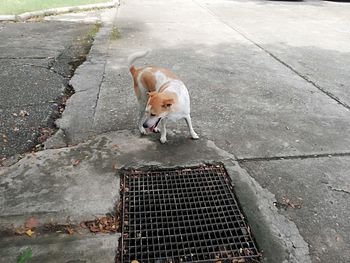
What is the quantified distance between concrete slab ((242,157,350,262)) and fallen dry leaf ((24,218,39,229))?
171 cm

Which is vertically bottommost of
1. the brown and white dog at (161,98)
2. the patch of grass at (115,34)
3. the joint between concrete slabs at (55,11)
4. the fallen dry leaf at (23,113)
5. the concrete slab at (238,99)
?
the joint between concrete slabs at (55,11)

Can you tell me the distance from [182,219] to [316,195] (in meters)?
1.08

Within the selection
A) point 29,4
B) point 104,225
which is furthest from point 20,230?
point 29,4

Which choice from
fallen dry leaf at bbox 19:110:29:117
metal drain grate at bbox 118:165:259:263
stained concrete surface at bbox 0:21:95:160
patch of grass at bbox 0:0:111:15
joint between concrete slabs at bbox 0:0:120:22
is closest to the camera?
metal drain grate at bbox 118:165:259:263

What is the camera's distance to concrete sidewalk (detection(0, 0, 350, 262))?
228 cm

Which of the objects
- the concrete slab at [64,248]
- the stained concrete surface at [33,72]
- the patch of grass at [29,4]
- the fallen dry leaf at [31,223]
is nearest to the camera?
the concrete slab at [64,248]

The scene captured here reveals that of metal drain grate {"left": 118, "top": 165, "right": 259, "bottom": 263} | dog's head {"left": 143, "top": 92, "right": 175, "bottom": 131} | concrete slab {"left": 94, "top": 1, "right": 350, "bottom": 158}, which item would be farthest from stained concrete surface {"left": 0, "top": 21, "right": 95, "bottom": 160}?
metal drain grate {"left": 118, "top": 165, "right": 259, "bottom": 263}

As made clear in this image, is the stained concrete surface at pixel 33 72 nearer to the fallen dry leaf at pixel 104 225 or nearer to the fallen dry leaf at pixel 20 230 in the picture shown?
the fallen dry leaf at pixel 20 230

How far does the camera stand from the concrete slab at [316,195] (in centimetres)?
222

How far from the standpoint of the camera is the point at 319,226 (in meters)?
2.35

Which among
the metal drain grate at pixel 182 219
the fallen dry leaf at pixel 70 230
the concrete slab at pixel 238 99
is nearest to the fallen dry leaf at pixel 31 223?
the fallen dry leaf at pixel 70 230

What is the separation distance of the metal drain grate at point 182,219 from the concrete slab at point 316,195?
1.21 ft

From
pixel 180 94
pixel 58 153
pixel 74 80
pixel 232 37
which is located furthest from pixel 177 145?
pixel 232 37

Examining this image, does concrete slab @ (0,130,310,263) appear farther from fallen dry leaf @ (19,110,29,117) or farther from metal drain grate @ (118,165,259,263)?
fallen dry leaf @ (19,110,29,117)
